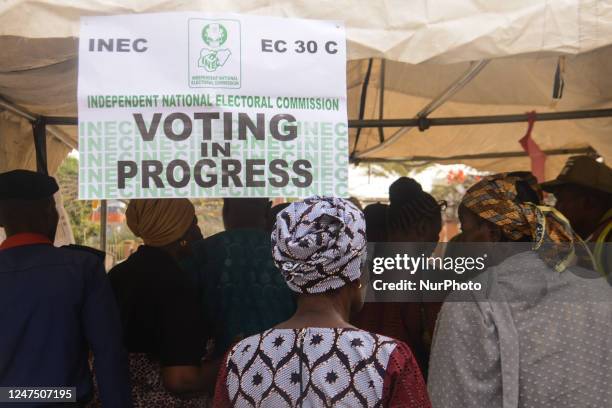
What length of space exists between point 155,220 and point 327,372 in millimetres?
1370

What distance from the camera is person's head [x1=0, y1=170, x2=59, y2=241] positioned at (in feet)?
8.02

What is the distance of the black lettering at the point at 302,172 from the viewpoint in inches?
86.4

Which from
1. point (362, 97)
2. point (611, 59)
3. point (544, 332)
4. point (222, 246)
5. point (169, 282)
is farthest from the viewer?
point (362, 97)

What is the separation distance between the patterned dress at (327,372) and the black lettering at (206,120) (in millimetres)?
716

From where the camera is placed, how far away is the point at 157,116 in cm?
215

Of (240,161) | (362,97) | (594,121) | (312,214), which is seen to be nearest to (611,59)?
(594,121)

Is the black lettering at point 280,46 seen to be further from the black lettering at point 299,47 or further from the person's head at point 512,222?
the person's head at point 512,222

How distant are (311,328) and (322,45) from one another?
949 millimetres

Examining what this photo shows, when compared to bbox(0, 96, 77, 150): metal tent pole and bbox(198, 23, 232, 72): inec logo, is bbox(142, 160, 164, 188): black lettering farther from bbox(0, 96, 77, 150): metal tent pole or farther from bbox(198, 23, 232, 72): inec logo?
bbox(0, 96, 77, 150): metal tent pole

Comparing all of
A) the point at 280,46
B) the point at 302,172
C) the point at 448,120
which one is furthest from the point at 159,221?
the point at 448,120

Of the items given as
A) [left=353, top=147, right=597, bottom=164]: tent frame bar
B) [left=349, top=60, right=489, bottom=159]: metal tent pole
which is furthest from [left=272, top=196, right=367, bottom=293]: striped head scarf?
[left=353, top=147, right=597, bottom=164]: tent frame bar

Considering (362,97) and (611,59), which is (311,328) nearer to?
(611,59)

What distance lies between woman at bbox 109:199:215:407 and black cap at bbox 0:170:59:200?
41 cm

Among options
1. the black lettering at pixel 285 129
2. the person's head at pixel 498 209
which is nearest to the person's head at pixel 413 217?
the person's head at pixel 498 209
